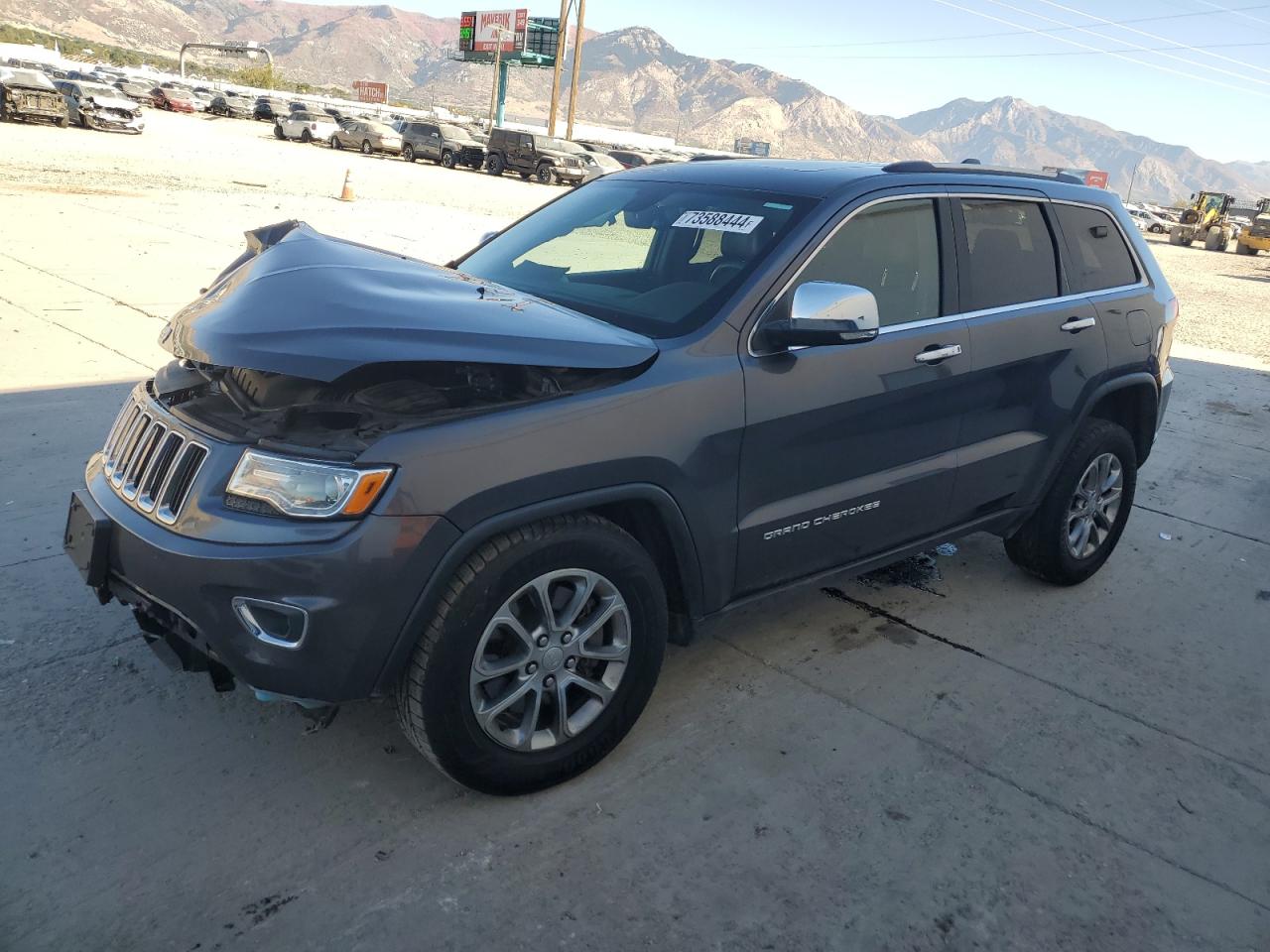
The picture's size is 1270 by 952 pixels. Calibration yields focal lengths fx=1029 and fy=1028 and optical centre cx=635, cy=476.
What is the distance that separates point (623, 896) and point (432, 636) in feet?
2.75

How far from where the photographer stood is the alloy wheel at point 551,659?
2.83 meters

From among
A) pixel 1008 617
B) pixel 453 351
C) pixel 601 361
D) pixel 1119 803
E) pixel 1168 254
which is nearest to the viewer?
pixel 453 351

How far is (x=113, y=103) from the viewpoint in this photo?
102ft

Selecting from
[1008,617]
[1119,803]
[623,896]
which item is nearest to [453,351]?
[623,896]

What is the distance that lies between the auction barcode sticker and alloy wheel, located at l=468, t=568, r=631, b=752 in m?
1.39

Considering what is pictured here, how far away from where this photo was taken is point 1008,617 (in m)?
4.62

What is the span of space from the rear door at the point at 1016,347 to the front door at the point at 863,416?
125 millimetres

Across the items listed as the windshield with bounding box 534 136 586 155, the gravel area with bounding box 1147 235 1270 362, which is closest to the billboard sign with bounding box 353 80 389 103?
the windshield with bounding box 534 136 586 155

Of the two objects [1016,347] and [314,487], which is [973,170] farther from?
[314,487]

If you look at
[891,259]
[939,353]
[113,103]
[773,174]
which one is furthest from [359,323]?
[113,103]

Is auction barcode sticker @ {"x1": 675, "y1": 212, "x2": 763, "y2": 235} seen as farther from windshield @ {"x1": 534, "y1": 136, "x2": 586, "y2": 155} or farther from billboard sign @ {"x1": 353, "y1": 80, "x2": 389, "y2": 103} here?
billboard sign @ {"x1": 353, "y1": 80, "x2": 389, "y2": 103}

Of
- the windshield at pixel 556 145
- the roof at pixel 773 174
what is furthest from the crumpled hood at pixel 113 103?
the roof at pixel 773 174

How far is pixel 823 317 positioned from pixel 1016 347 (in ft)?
4.52

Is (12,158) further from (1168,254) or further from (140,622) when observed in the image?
(1168,254)
